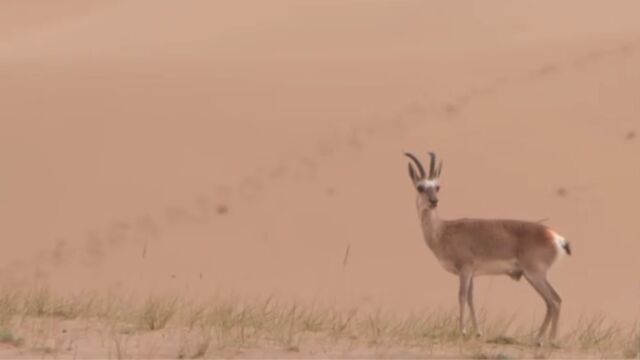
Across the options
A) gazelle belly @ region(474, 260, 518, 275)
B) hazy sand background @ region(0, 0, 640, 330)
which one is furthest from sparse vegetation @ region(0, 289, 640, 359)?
hazy sand background @ region(0, 0, 640, 330)

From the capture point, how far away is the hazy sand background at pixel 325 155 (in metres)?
14.0

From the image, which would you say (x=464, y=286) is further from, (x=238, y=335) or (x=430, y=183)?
(x=238, y=335)

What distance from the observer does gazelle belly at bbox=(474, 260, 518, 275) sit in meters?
9.09

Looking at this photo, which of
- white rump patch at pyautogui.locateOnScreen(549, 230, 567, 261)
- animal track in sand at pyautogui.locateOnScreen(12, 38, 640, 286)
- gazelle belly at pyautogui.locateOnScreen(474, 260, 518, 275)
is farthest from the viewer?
animal track in sand at pyautogui.locateOnScreen(12, 38, 640, 286)

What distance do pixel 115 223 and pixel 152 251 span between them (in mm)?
899

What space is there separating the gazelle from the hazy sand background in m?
3.54

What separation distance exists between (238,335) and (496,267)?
6.76 ft

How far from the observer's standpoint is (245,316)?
8719mm

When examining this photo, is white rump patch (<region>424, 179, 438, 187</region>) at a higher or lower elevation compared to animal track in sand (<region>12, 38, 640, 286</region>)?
lower

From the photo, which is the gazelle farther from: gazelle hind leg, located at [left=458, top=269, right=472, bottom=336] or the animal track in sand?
the animal track in sand

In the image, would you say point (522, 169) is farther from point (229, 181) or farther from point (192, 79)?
point (192, 79)

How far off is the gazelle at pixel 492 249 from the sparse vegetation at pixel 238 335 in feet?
0.98

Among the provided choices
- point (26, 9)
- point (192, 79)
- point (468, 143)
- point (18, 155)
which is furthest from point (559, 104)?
point (26, 9)

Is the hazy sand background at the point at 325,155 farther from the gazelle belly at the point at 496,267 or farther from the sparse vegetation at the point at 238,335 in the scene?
the sparse vegetation at the point at 238,335
